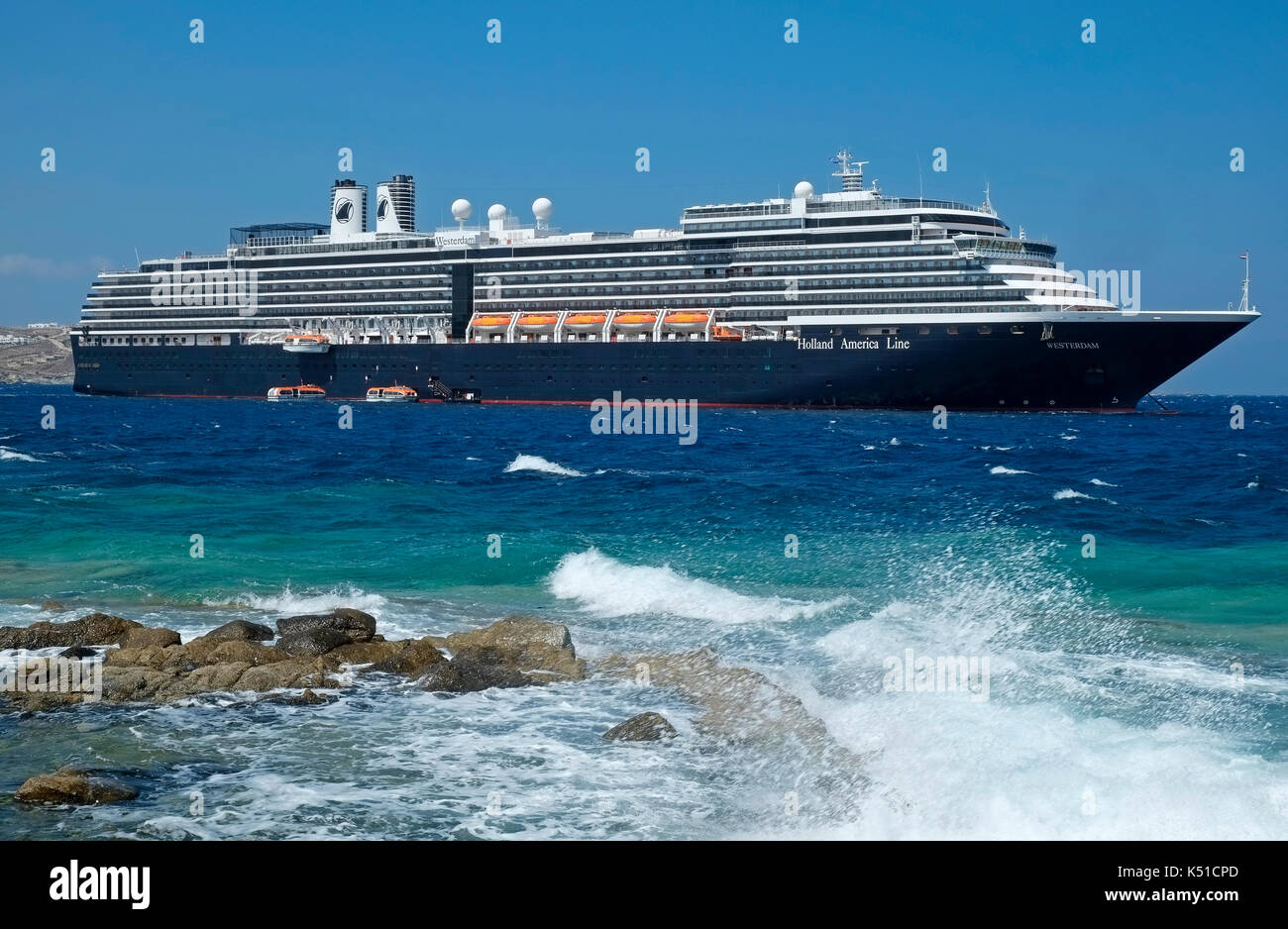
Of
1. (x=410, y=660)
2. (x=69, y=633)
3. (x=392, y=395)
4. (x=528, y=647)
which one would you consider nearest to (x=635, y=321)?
(x=392, y=395)

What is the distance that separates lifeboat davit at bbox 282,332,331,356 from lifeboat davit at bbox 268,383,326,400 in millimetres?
2988

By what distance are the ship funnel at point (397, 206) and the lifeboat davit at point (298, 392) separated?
1606 cm

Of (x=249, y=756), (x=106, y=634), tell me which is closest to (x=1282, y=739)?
(x=249, y=756)

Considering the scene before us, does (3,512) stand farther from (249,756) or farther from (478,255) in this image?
(478,255)

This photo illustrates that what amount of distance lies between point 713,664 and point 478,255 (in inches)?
3352

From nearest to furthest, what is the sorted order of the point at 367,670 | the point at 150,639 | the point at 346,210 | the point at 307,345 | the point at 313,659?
the point at 313,659 → the point at 367,670 → the point at 150,639 → the point at 307,345 → the point at 346,210

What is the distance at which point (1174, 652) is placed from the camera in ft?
54.5

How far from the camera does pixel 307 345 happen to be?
99.4m

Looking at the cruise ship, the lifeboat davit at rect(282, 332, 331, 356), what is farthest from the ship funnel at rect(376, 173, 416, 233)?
the lifeboat davit at rect(282, 332, 331, 356)

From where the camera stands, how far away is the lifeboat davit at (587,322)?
89562mm

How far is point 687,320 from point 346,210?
128 ft

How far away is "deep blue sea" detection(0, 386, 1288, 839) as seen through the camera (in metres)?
10.3

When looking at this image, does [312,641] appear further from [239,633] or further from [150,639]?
[150,639]

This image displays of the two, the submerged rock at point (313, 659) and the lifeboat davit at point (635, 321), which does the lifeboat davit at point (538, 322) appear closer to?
the lifeboat davit at point (635, 321)
